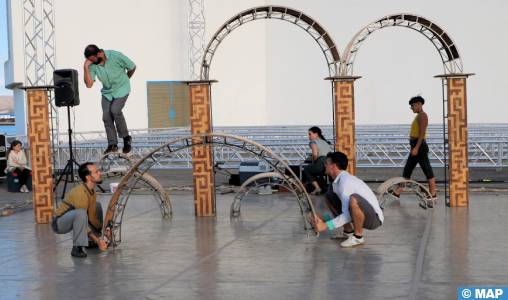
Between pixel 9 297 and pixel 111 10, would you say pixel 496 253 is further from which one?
pixel 111 10

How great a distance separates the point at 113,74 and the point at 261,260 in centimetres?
452

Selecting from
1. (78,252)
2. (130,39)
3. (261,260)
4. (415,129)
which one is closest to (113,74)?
(78,252)

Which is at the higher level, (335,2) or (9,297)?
(335,2)

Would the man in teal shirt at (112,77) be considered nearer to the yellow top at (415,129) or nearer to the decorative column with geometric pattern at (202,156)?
the decorative column with geometric pattern at (202,156)

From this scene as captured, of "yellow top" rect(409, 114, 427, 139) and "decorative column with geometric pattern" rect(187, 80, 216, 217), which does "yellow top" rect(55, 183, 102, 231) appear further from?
"yellow top" rect(409, 114, 427, 139)

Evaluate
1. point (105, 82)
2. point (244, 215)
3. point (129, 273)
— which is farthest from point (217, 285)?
point (105, 82)

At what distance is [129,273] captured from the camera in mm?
7520

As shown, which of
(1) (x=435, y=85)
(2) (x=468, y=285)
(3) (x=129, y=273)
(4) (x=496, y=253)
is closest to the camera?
(2) (x=468, y=285)

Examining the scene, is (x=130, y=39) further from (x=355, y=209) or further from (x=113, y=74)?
(x=355, y=209)

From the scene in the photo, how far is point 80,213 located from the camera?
838 centimetres

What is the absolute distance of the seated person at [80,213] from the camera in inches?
329

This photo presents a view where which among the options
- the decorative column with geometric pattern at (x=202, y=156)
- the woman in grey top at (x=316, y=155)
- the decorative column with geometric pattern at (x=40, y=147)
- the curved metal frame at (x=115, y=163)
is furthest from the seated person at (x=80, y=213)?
the woman in grey top at (x=316, y=155)

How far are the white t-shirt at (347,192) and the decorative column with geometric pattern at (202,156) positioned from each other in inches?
127

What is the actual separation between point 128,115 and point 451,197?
20463 millimetres
